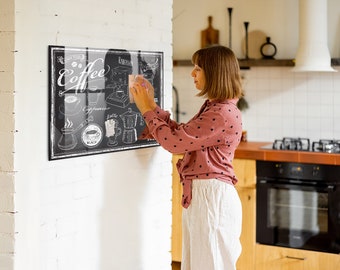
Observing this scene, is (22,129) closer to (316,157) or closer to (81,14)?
(81,14)

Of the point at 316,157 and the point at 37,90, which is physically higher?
the point at 37,90

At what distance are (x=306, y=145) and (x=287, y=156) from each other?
50 centimetres

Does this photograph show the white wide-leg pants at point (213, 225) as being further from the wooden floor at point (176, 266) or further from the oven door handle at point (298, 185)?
the wooden floor at point (176, 266)

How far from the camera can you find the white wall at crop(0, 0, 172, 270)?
2266 mm

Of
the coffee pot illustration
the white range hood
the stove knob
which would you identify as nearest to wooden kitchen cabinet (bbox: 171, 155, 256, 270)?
the stove knob

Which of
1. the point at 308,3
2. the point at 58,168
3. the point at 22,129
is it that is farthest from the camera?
the point at 308,3

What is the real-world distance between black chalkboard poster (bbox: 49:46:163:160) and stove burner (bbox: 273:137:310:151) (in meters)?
1.60

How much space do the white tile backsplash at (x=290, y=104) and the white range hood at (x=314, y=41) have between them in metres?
0.30

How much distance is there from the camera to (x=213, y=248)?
2.77m

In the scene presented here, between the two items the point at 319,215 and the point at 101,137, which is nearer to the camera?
the point at 101,137

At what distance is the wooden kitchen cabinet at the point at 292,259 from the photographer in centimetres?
405

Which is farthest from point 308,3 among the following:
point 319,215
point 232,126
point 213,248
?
point 213,248

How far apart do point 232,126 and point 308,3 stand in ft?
6.69

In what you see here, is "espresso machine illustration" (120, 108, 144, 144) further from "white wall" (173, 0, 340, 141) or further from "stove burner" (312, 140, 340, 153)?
"white wall" (173, 0, 340, 141)
